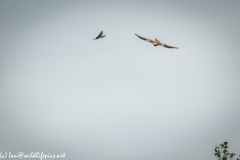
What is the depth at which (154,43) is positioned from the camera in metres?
4.03

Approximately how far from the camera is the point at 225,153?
22.7 metres

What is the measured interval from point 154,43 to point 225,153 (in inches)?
948

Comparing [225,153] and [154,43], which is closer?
[154,43]
